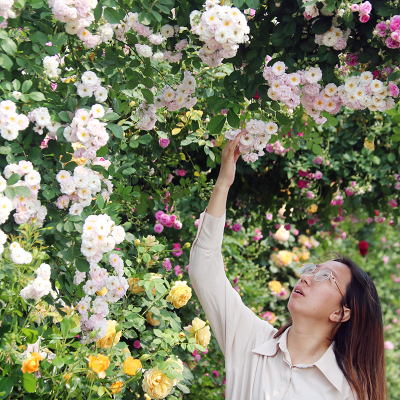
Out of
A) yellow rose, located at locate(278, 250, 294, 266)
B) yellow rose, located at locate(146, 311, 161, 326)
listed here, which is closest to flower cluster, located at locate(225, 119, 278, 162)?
yellow rose, located at locate(146, 311, 161, 326)

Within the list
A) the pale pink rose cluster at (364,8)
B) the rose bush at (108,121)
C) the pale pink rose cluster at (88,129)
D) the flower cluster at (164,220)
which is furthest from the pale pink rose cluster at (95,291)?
the flower cluster at (164,220)

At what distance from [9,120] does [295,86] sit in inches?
30.9

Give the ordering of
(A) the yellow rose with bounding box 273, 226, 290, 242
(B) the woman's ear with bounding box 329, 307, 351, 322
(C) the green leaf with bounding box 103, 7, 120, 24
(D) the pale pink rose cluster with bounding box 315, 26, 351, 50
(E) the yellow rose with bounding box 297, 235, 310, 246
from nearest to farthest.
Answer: (C) the green leaf with bounding box 103, 7, 120, 24 → (D) the pale pink rose cluster with bounding box 315, 26, 351, 50 → (B) the woman's ear with bounding box 329, 307, 351, 322 → (A) the yellow rose with bounding box 273, 226, 290, 242 → (E) the yellow rose with bounding box 297, 235, 310, 246

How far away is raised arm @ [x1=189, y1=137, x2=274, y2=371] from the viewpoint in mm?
1421

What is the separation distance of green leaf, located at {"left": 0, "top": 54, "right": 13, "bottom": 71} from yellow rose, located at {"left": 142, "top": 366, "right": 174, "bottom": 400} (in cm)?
98

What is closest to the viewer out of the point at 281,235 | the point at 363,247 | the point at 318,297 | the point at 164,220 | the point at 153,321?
the point at 318,297

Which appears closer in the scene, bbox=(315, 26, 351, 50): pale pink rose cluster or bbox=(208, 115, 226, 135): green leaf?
bbox=(315, 26, 351, 50): pale pink rose cluster

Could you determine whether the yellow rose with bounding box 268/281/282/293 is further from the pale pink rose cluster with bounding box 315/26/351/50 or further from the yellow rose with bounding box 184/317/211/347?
the pale pink rose cluster with bounding box 315/26/351/50

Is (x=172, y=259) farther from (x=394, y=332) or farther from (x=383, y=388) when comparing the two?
(x=394, y=332)

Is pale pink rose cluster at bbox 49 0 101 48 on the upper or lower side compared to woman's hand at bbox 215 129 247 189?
upper

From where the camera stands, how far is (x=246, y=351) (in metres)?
1.49

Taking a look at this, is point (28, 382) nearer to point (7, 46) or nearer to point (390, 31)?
point (7, 46)

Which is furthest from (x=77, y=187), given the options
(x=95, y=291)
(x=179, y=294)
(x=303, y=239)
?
(x=303, y=239)

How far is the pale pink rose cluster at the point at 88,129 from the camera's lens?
3.84ft
